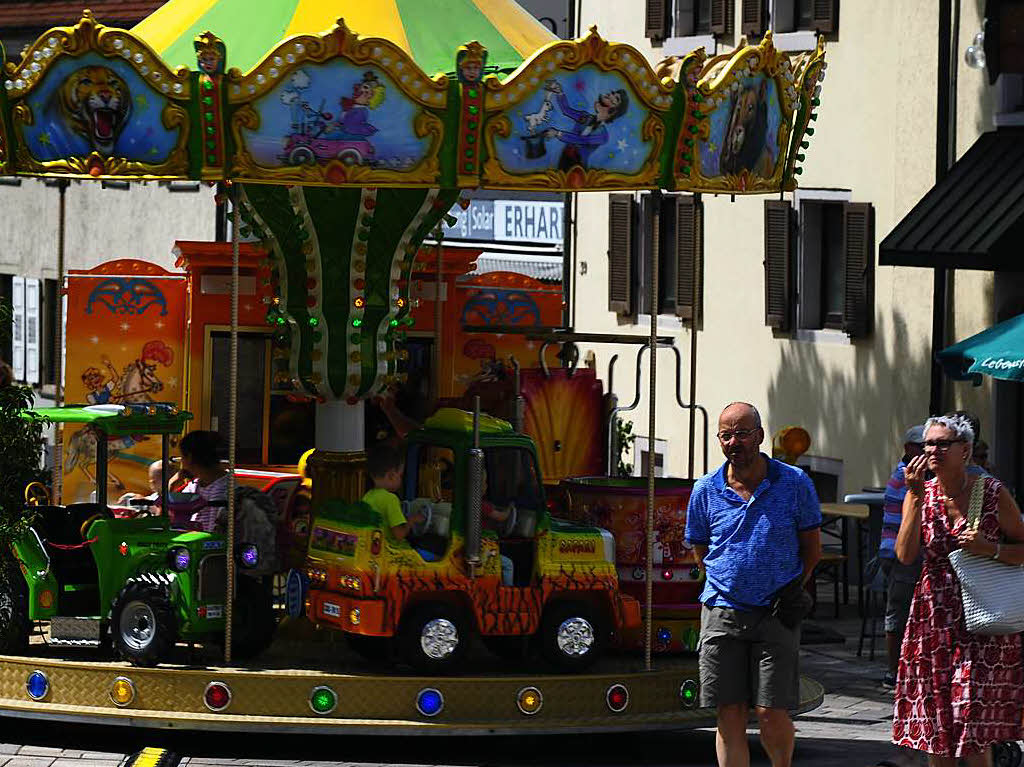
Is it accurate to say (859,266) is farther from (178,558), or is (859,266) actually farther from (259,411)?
(178,558)

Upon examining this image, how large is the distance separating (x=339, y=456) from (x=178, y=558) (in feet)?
6.42

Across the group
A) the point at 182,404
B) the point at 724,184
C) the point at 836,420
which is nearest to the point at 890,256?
the point at 836,420

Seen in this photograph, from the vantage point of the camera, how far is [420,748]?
16047 mm

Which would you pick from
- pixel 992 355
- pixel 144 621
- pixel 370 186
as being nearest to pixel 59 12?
pixel 992 355

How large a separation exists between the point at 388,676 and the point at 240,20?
4244 millimetres

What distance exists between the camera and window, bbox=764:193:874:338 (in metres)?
28.9

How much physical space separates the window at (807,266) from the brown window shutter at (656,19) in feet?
10.5

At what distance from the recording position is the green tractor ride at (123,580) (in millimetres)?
15727

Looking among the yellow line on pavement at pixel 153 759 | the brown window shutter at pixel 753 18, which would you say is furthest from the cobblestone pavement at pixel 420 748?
the brown window shutter at pixel 753 18

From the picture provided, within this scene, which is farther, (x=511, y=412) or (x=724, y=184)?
(x=511, y=412)

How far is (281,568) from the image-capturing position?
17281 millimetres

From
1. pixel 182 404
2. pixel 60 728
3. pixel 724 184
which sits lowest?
pixel 60 728

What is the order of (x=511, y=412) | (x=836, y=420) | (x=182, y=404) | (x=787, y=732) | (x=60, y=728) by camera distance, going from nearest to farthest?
(x=787, y=732)
(x=60, y=728)
(x=511, y=412)
(x=182, y=404)
(x=836, y=420)

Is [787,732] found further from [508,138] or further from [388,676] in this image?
[508,138]
